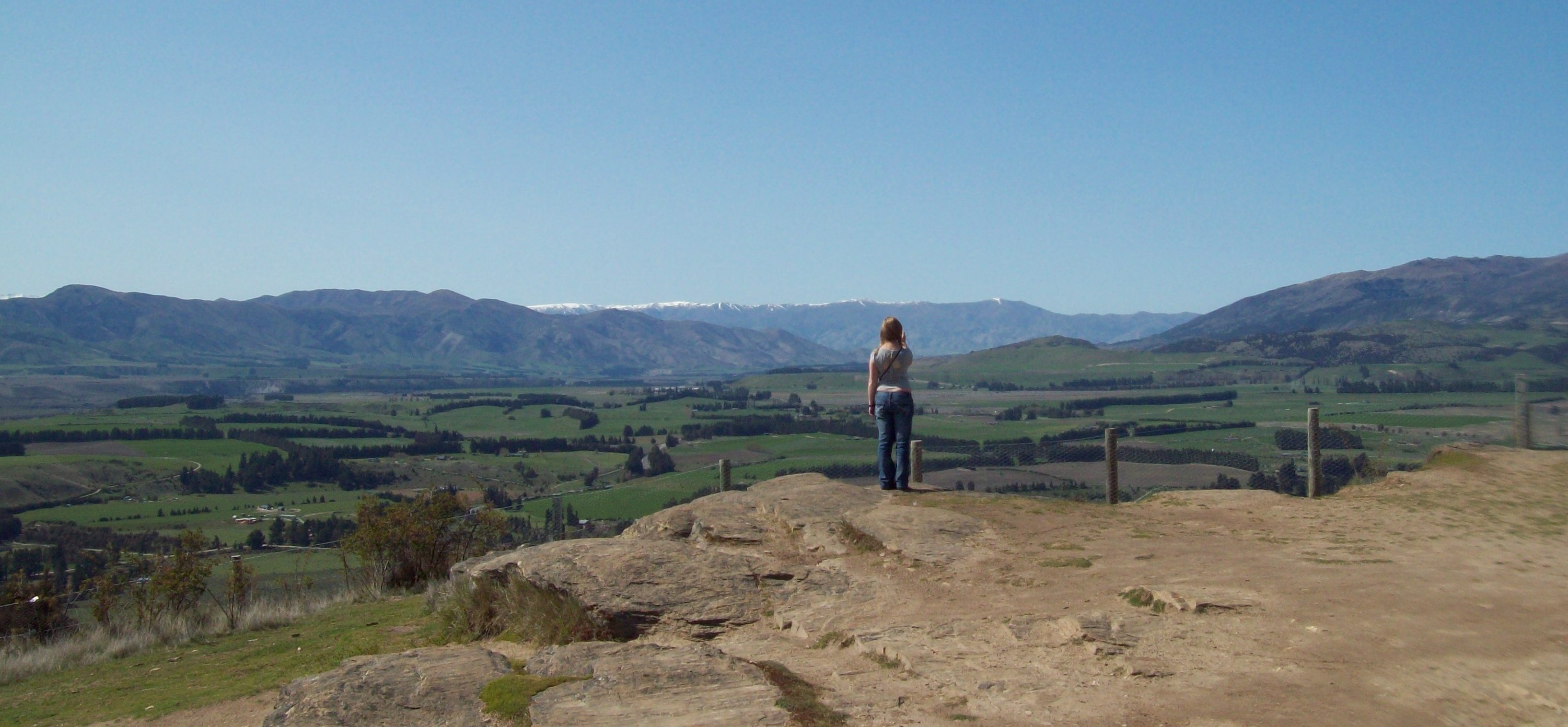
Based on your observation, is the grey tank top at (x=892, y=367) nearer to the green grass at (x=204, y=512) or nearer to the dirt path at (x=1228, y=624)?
the dirt path at (x=1228, y=624)

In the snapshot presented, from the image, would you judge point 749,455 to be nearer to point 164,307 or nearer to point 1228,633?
point 1228,633

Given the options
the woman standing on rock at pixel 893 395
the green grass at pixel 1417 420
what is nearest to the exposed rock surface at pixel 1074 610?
the woman standing on rock at pixel 893 395

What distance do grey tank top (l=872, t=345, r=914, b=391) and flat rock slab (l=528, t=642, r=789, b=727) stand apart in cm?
586

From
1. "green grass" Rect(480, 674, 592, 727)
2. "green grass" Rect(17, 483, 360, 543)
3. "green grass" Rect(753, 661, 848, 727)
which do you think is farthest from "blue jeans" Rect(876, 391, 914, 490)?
"green grass" Rect(17, 483, 360, 543)

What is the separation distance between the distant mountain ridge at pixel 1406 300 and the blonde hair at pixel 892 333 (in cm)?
7618

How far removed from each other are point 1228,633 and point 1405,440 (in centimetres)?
2663

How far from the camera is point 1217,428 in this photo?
40.6 metres

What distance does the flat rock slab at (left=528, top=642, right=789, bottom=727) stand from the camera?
617 cm

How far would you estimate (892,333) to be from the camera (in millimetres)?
12906

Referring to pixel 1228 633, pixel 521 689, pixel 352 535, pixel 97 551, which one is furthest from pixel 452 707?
pixel 97 551

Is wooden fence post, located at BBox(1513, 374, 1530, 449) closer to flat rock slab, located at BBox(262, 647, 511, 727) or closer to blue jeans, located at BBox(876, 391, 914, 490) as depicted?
blue jeans, located at BBox(876, 391, 914, 490)

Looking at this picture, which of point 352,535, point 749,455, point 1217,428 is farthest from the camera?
point 749,455

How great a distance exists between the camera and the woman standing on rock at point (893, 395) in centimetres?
1274

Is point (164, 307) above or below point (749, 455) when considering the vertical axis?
above
